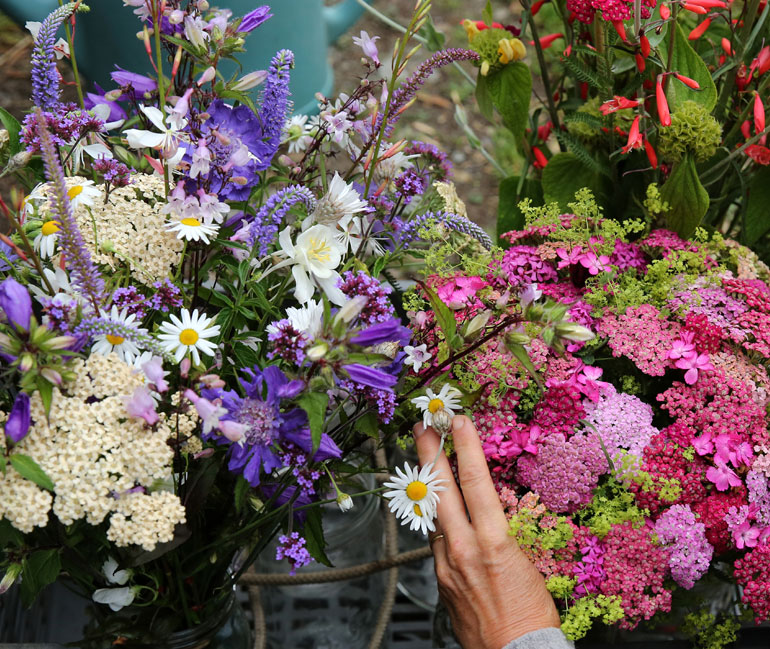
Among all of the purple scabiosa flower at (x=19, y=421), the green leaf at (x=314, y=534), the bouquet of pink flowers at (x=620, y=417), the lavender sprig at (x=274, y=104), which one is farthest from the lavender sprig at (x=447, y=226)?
the purple scabiosa flower at (x=19, y=421)

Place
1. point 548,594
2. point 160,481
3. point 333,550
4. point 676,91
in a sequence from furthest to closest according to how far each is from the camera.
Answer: point 333,550 → point 676,91 → point 548,594 → point 160,481

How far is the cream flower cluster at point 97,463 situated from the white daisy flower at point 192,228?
102 millimetres

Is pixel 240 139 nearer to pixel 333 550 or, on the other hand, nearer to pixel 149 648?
pixel 149 648

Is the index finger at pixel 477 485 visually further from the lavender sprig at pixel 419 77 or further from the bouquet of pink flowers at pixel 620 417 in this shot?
the lavender sprig at pixel 419 77

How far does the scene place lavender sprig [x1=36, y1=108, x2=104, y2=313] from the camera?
1.48ft

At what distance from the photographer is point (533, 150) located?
101 cm

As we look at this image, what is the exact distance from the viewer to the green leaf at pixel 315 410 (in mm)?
505

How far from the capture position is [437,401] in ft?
2.19

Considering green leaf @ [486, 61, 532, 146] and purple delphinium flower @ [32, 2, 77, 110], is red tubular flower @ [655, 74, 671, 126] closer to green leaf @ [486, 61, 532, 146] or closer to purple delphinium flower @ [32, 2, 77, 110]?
green leaf @ [486, 61, 532, 146]

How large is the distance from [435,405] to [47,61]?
0.40 m

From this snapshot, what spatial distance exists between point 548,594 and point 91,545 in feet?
1.24

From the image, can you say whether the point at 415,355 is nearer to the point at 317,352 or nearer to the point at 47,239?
the point at 317,352

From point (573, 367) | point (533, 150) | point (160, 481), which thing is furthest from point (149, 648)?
point (533, 150)

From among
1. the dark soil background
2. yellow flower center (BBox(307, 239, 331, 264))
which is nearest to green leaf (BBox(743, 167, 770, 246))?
yellow flower center (BBox(307, 239, 331, 264))
